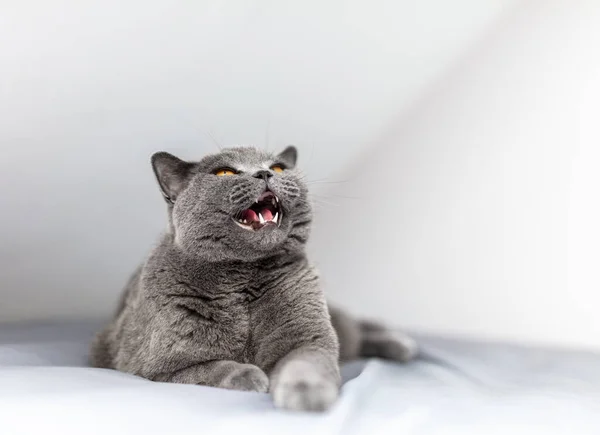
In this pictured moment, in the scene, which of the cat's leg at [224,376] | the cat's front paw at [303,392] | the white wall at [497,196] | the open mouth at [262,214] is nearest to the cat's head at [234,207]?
the open mouth at [262,214]

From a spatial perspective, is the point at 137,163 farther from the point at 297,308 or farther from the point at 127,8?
the point at 297,308

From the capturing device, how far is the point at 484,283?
2182 millimetres

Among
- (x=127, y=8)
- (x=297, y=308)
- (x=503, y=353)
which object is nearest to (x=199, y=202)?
(x=297, y=308)

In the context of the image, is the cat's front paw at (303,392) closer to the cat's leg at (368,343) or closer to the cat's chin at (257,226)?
the cat's chin at (257,226)

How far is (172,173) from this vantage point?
1.34 meters

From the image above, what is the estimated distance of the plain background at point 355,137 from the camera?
1.49 meters

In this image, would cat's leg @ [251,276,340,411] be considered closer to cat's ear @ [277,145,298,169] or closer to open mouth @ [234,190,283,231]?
open mouth @ [234,190,283,231]

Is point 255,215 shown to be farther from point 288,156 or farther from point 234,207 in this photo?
point 288,156

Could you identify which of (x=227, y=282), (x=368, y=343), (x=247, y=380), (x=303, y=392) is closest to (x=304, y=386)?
(x=303, y=392)

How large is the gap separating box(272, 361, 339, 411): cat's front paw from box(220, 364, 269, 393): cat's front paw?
4.2 inches

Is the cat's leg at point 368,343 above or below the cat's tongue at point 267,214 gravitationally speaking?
below

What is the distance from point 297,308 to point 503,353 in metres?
0.84

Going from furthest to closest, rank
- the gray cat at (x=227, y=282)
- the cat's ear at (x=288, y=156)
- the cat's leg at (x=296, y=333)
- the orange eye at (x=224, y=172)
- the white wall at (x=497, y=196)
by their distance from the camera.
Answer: the white wall at (x=497, y=196) < the cat's ear at (x=288, y=156) < the orange eye at (x=224, y=172) < the gray cat at (x=227, y=282) < the cat's leg at (x=296, y=333)

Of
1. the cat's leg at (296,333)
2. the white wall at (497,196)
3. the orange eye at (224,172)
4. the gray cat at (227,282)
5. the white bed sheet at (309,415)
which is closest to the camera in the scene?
the white bed sheet at (309,415)
